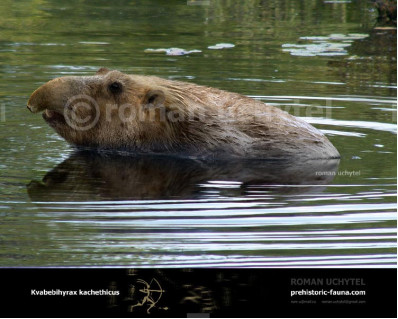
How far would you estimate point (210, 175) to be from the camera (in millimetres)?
8617

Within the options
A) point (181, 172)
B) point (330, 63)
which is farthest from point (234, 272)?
point (330, 63)

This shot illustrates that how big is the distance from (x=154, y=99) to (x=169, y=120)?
0.29 m

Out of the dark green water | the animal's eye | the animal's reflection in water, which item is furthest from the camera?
the animal's eye

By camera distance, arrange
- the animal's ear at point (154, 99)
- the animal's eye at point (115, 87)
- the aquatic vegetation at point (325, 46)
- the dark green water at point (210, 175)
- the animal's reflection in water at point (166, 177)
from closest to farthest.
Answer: the dark green water at point (210, 175) → the animal's reflection in water at point (166, 177) → the animal's ear at point (154, 99) → the animal's eye at point (115, 87) → the aquatic vegetation at point (325, 46)

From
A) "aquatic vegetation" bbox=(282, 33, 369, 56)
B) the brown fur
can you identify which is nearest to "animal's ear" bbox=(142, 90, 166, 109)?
the brown fur

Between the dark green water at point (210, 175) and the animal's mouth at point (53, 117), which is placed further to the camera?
the animal's mouth at point (53, 117)

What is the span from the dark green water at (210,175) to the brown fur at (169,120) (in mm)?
233

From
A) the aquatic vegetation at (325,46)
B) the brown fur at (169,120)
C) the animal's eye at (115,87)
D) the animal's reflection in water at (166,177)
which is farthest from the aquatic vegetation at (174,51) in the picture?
the animal's reflection in water at (166,177)

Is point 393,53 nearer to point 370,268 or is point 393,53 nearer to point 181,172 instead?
point 181,172

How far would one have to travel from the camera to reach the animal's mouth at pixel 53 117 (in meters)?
9.47

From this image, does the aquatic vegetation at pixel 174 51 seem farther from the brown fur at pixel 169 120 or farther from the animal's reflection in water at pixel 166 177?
the animal's reflection in water at pixel 166 177

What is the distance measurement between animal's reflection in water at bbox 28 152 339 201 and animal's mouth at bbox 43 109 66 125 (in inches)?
16.7

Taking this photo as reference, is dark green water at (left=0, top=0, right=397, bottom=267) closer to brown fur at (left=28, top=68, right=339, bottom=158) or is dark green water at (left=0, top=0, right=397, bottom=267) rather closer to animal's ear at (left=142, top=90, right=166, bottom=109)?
brown fur at (left=28, top=68, right=339, bottom=158)

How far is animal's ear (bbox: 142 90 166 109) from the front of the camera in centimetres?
925
